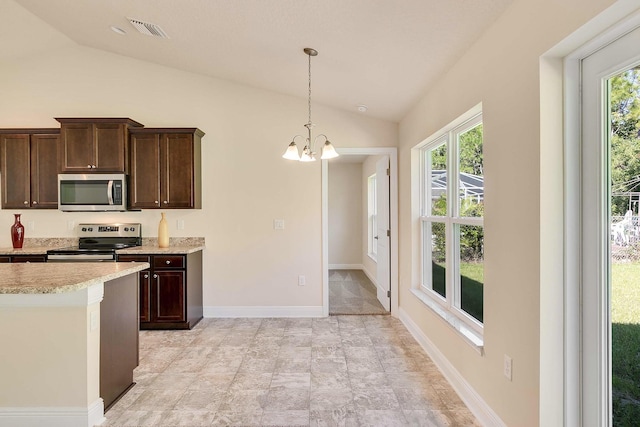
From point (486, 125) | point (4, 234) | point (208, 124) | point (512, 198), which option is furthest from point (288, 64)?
point (4, 234)

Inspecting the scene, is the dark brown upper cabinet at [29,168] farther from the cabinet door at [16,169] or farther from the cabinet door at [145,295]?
the cabinet door at [145,295]

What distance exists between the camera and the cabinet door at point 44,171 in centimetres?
398

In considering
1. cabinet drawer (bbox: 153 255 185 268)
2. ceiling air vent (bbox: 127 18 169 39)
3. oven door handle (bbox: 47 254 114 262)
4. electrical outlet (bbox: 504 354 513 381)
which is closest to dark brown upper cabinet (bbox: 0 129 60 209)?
oven door handle (bbox: 47 254 114 262)

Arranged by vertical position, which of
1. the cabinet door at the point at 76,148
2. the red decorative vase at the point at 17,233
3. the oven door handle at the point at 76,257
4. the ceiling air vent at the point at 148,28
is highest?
the ceiling air vent at the point at 148,28

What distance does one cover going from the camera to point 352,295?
17.4ft

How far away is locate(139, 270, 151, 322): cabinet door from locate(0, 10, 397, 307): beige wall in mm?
675

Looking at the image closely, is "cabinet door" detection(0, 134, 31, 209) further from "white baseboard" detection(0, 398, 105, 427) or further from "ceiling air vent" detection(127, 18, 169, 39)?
"white baseboard" detection(0, 398, 105, 427)

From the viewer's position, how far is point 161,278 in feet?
12.3

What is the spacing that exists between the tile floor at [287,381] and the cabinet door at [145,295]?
0.19m

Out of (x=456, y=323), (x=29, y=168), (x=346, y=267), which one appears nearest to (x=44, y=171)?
(x=29, y=168)

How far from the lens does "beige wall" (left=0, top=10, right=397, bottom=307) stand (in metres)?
4.21

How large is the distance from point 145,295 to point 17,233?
5.73ft

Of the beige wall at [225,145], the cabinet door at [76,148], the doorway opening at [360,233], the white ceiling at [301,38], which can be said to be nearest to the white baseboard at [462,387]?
the doorway opening at [360,233]

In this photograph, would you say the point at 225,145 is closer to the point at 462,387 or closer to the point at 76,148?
the point at 76,148
